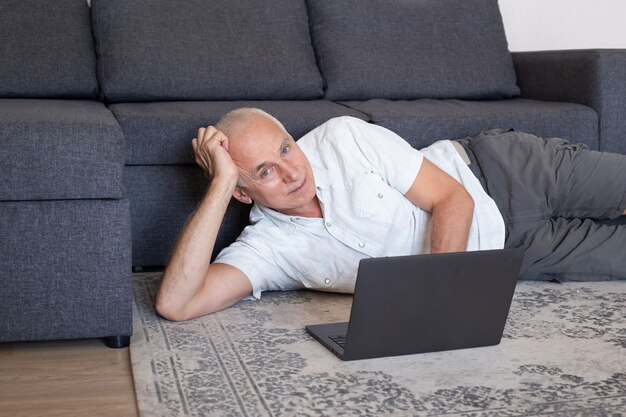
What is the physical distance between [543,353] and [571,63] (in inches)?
59.3

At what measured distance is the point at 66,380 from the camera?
1.79 m

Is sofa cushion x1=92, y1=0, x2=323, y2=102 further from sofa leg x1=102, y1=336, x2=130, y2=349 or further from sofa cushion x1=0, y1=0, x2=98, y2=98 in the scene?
sofa leg x1=102, y1=336, x2=130, y2=349

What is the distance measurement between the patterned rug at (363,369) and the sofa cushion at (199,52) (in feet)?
3.01

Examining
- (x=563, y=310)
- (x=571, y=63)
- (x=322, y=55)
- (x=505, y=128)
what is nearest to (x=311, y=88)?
(x=322, y=55)

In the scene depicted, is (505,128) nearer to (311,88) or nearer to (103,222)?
(311,88)

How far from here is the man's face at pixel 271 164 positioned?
6.91 feet

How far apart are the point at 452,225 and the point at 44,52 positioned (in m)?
1.52

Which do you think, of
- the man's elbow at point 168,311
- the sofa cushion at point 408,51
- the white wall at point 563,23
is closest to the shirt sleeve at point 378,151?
the man's elbow at point 168,311

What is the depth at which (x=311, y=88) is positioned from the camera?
3084 millimetres

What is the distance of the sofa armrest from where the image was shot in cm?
292

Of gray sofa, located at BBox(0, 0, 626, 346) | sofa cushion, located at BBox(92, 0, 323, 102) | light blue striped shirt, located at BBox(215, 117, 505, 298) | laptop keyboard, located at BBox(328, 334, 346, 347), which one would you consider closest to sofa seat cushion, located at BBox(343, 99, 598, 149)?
gray sofa, located at BBox(0, 0, 626, 346)

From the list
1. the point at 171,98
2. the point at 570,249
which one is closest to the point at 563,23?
the point at 570,249

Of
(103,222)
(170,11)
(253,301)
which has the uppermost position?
(170,11)

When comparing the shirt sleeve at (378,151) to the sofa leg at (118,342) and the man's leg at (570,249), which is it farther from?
the sofa leg at (118,342)
